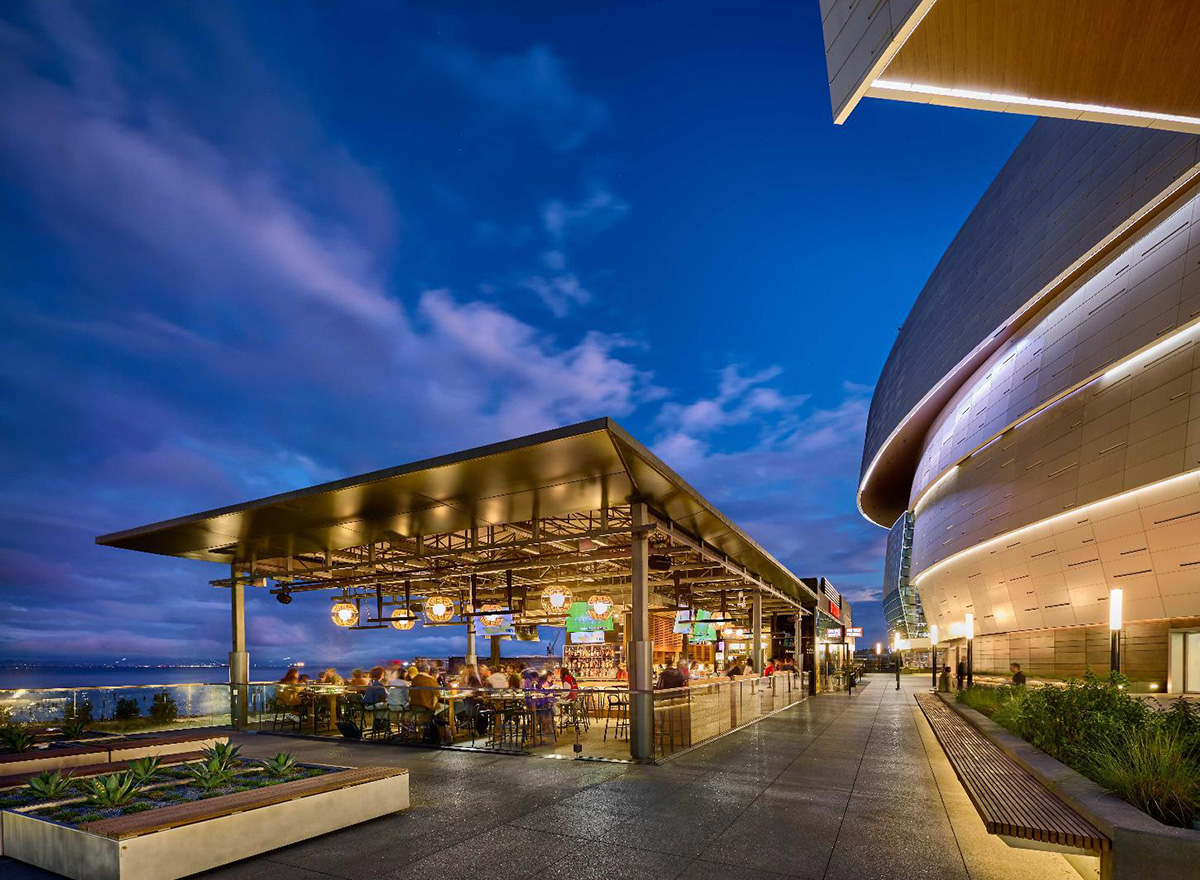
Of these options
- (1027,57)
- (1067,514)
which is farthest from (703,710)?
(1067,514)

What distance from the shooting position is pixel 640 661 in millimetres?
11359

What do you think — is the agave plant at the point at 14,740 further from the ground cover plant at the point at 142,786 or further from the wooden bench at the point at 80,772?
the ground cover plant at the point at 142,786

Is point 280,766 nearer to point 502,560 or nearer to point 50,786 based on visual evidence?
point 50,786

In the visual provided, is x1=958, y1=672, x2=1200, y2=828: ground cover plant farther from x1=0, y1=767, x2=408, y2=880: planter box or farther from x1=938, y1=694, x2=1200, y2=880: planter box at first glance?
x1=0, y1=767, x2=408, y2=880: planter box

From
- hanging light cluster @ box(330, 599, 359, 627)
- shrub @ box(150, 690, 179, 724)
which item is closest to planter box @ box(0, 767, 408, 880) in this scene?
shrub @ box(150, 690, 179, 724)

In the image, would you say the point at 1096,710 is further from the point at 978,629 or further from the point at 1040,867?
the point at 978,629

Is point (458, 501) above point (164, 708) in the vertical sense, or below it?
above

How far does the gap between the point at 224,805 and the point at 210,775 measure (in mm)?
1104

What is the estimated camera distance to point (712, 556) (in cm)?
1631

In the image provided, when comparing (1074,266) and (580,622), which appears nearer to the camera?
(1074,266)

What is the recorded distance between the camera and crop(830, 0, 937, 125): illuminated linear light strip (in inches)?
137

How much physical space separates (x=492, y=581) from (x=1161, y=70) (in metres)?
21.8

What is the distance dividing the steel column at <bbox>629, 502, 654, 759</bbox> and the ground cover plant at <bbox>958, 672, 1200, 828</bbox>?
17.0ft

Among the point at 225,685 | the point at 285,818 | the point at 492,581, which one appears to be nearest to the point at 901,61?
the point at 285,818
